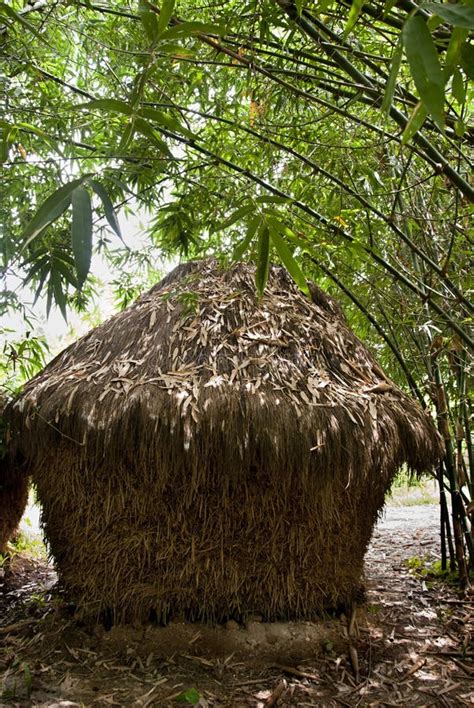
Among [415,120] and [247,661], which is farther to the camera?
[247,661]

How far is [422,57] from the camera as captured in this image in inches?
25.9

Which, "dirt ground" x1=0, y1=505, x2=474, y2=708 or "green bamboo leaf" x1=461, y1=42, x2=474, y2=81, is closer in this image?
"green bamboo leaf" x1=461, y1=42, x2=474, y2=81

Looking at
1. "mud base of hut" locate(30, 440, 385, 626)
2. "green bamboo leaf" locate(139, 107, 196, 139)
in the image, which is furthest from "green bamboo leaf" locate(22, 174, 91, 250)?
"mud base of hut" locate(30, 440, 385, 626)

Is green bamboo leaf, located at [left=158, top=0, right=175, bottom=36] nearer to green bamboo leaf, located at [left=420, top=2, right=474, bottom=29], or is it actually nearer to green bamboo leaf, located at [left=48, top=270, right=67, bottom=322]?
green bamboo leaf, located at [left=420, top=2, right=474, bottom=29]

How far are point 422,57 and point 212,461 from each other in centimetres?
177

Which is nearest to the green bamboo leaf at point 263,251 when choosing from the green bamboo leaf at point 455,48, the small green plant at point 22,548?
the green bamboo leaf at point 455,48

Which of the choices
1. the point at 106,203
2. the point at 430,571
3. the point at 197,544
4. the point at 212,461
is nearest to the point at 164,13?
the point at 106,203

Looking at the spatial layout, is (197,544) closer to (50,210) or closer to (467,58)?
(50,210)

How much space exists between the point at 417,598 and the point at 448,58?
2952 mm

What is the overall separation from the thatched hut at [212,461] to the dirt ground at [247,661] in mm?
111

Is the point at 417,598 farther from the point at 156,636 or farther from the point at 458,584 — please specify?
the point at 156,636

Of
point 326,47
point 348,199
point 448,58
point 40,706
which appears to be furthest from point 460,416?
point 448,58

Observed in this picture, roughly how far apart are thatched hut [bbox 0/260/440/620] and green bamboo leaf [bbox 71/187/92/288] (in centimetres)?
128

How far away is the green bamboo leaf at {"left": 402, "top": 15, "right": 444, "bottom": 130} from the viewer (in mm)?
657
